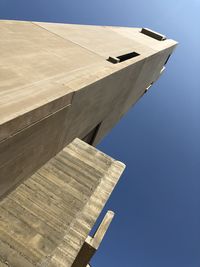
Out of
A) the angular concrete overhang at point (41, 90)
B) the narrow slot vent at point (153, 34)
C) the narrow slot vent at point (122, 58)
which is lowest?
the narrow slot vent at point (153, 34)

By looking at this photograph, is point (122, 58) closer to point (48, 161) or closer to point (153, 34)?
point (48, 161)

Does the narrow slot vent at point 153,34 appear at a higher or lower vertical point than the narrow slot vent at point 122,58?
lower

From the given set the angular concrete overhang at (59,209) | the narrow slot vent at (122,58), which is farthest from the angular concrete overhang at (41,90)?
the angular concrete overhang at (59,209)

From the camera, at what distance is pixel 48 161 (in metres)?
9.56

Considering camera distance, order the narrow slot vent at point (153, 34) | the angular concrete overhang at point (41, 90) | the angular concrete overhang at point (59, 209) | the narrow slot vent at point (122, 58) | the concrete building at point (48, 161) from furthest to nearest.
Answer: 1. the narrow slot vent at point (153, 34)
2. the narrow slot vent at point (122, 58)
3. the angular concrete overhang at point (41, 90)
4. the concrete building at point (48, 161)
5. the angular concrete overhang at point (59, 209)

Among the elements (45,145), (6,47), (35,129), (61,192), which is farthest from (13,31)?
(61,192)

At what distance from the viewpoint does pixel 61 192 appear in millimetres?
8508

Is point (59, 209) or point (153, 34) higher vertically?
point (59, 209)

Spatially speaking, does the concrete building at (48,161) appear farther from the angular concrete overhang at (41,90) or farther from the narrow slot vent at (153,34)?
the narrow slot vent at (153,34)

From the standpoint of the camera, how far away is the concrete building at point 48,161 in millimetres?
6816

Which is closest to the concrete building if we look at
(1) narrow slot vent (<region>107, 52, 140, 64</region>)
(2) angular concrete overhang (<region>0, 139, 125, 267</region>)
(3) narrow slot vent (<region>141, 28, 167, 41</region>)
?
(2) angular concrete overhang (<region>0, 139, 125, 267</region>)

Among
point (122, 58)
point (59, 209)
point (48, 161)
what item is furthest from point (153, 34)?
point (59, 209)

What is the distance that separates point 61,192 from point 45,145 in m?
1.96

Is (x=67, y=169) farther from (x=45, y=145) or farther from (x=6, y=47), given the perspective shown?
(x=6, y=47)
